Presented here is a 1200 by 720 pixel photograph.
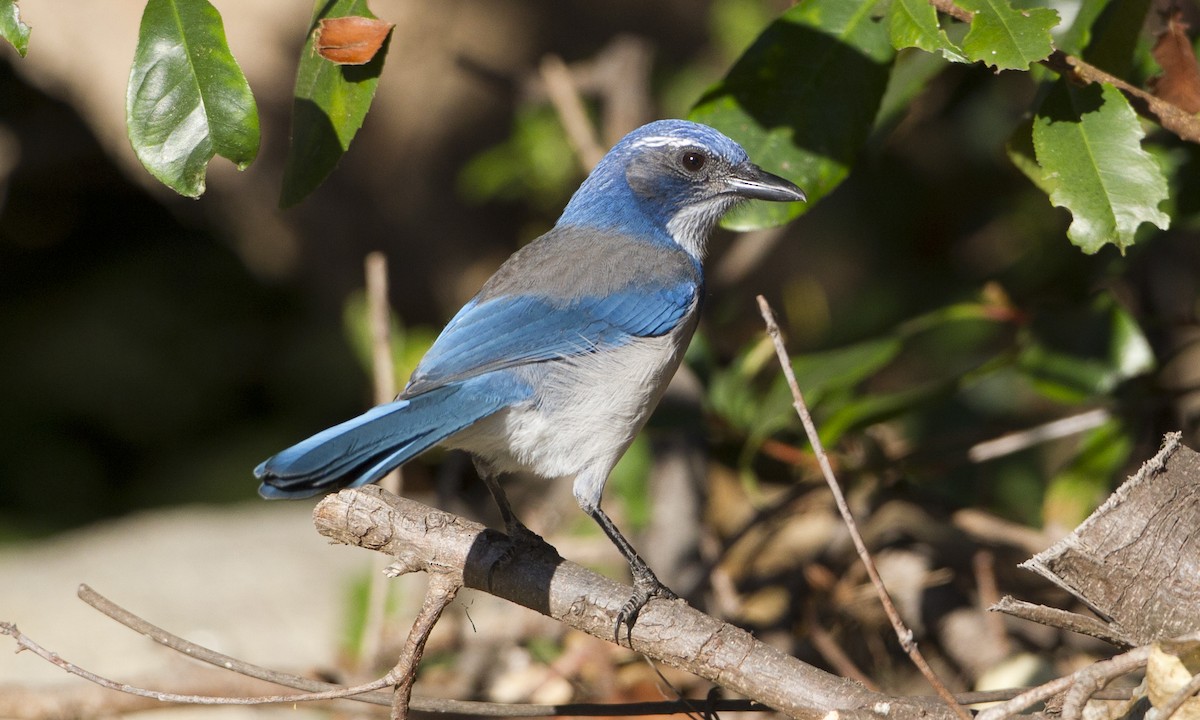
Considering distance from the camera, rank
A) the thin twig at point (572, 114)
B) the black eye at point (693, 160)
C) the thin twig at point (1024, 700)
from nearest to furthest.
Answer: the thin twig at point (1024, 700) → the black eye at point (693, 160) → the thin twig at point (572, 114)

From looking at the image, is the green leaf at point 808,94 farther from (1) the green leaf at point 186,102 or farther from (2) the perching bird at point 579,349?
(1) the green leaf at point 186,102

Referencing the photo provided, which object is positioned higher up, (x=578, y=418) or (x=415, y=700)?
(x=578, y=418)

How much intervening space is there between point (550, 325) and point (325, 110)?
87cm

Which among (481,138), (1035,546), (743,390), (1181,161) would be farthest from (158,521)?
(1181,161)

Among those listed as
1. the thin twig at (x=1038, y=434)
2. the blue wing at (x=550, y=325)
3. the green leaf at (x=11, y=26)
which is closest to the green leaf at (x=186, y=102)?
the green leaf at (x=11, y=26)

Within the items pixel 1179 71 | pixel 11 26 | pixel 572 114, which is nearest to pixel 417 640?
pixel 11 26

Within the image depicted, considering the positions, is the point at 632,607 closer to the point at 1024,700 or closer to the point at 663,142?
the point at 1024,700

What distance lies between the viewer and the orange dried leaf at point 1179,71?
3117 mm

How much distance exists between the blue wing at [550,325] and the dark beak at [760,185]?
335 mm

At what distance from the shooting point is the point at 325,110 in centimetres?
302

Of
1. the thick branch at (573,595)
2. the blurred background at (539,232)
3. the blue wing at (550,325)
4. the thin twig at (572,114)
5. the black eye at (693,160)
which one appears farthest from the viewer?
the thin twig at (572,114)

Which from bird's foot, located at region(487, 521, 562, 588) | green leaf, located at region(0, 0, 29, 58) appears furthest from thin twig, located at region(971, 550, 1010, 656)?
green leaf, located at region(0, 0, 29, 58)

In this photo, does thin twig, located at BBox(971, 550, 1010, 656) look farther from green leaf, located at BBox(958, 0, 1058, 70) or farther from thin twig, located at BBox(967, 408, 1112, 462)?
green leaf, located at BBox(958, 0, 1058, 70)

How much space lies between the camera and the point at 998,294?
13.7 ft
